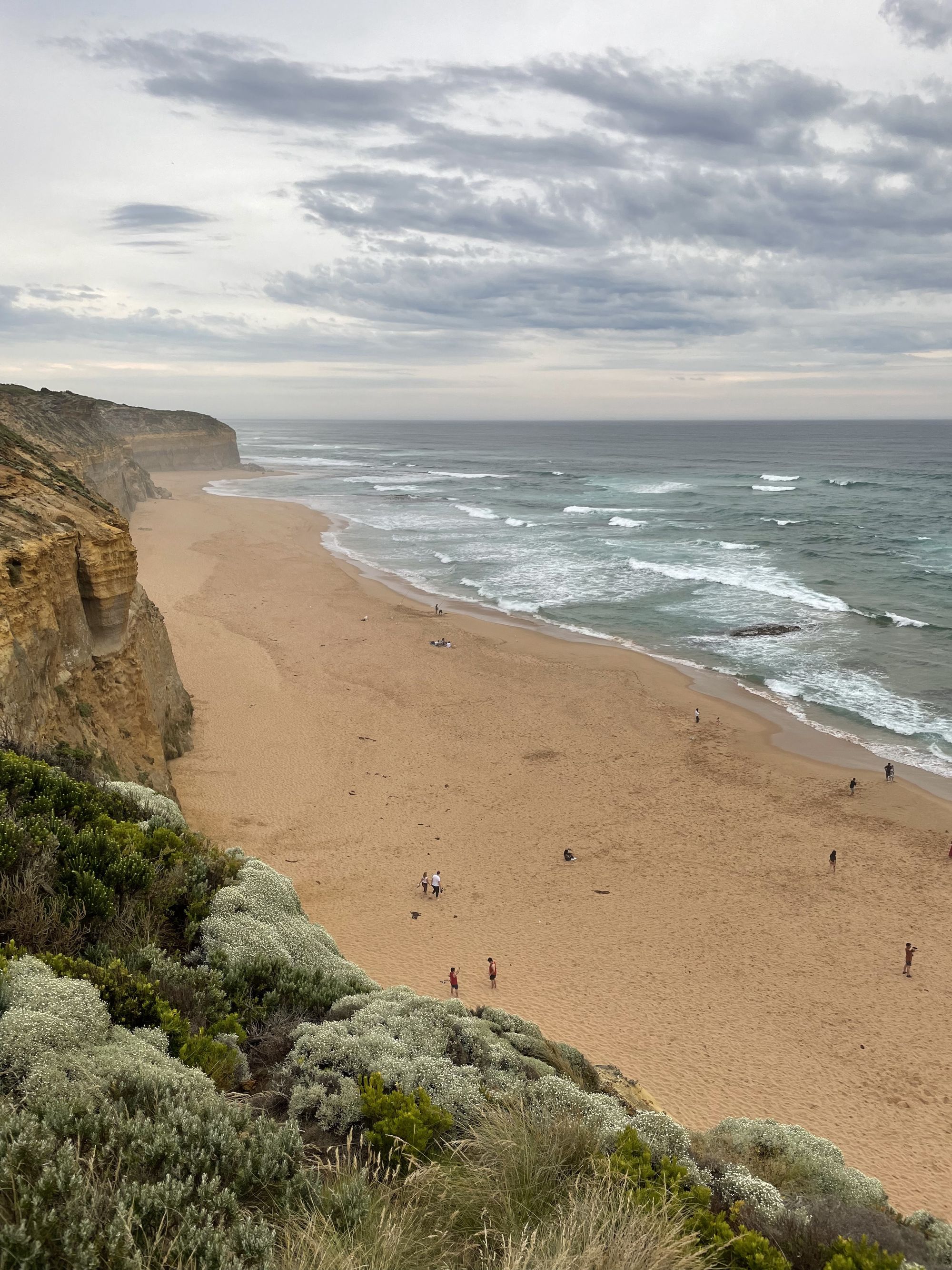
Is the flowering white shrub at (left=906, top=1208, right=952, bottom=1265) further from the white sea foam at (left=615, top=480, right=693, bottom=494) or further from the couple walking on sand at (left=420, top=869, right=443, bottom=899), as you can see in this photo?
the white sea foam at (left=615, top=480, right=693, bottom=494)

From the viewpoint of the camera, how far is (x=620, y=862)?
1730 cm

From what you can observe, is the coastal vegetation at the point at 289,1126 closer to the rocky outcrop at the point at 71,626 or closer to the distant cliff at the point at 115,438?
the rocky outcrop at the point at 71,626

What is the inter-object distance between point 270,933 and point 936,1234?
574 cm

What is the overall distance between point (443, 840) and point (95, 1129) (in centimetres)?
→ 1397

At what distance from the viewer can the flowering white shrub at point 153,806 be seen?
8.57 m

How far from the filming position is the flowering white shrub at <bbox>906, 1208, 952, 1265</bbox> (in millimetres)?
5137

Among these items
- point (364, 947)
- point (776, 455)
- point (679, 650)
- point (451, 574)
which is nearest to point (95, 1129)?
point (364, 947)

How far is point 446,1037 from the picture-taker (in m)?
6.28

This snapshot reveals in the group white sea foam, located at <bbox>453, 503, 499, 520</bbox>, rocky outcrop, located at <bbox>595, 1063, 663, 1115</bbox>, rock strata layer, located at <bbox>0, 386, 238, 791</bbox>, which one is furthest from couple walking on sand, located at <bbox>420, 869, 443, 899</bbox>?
white sea foam, located at <bbox>453, 503, 499, 520</bbox>

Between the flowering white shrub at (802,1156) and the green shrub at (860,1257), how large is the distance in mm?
1333

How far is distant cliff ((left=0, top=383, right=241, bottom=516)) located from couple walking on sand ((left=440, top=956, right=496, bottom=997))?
673 inches

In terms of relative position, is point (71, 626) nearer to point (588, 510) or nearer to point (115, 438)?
point (115, 438)

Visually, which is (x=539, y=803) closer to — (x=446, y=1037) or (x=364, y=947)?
(x=364, y=947)

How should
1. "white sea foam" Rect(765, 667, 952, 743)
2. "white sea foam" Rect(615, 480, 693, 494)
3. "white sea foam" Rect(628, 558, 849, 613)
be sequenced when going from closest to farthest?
"white sea foam" Rect(765, 667, 952, 743) → "white sea foam" Rect(628, 558, 849, 613) → "white sea foam" Rect(615, 480, 693, 494)
